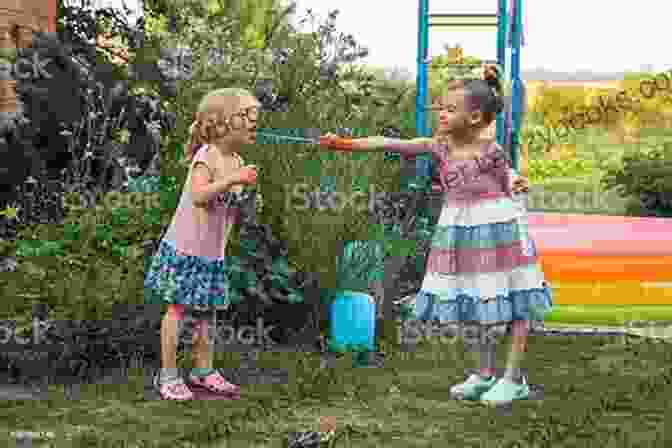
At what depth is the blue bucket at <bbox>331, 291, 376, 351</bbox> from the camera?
18.8ft

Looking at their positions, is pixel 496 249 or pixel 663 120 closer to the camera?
pixel 496 249

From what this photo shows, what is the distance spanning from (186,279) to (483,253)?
1.31 meters

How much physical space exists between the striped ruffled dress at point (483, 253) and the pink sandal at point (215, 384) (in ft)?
3.12

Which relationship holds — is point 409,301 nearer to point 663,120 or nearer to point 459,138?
point 459,138

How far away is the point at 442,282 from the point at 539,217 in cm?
785

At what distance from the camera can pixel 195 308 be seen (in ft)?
15.9

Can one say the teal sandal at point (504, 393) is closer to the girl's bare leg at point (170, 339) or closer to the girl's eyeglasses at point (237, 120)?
the girl's bare leg at point (170, 339)

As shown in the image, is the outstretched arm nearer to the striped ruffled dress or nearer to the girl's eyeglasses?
the striped ruffled dress

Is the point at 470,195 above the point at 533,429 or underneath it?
above

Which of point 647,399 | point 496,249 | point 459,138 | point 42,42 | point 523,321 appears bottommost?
point 647,399

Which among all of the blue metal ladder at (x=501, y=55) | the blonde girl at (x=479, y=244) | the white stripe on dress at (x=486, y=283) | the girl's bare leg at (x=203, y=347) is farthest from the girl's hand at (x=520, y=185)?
the blue metal ladder at (x=501, y=55)

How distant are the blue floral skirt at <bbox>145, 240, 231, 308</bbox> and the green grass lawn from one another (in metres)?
0.44

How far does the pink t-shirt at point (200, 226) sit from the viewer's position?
15.8 feet

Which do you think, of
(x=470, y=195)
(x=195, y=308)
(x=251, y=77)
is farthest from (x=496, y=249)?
(x=251, y=77)
